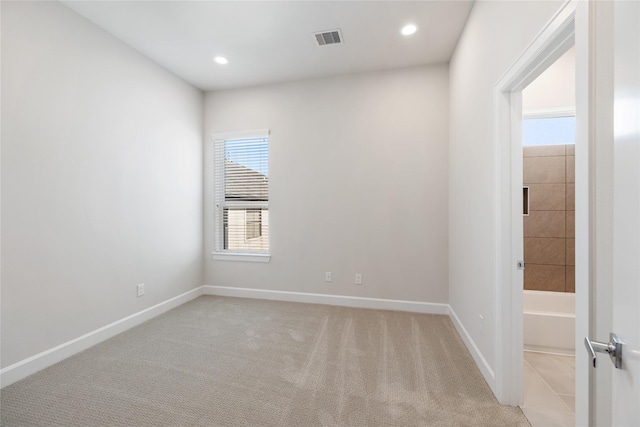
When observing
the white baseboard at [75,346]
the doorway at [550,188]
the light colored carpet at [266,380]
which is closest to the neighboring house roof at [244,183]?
the white baseboard at [75,346]

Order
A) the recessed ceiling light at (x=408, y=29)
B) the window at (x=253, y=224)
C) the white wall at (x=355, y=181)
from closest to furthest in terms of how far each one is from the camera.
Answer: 1. the recessed ceiling light at (x=408, y=29)
2. the white wall at (x=355, y=181)
3. the window at (x=253, y=224)

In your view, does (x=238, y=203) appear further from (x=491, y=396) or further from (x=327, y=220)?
(x=491, y=396)

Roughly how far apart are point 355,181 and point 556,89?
7.68ft

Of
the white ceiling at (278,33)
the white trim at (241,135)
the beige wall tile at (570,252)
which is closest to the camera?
the white ceiling at (278,33)

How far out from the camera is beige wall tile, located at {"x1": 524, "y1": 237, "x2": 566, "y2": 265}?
292 cm

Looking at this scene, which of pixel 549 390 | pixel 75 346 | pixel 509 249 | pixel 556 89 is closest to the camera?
pixel 509 249

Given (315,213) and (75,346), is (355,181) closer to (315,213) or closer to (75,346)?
(315,213)

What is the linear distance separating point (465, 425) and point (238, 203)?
11.0 ft

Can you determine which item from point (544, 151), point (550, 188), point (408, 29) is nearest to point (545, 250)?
point (550, 188)

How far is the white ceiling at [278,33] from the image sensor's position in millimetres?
2240

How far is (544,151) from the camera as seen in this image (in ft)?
9.70

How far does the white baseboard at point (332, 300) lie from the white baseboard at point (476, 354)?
0.35 meters

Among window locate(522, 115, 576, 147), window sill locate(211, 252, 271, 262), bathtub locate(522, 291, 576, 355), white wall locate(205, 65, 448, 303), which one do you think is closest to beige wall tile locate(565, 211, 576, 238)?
window locate(522, 115, 576, 147)

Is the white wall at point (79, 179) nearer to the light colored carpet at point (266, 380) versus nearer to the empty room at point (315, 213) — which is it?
the empty room at point (315, 213)
